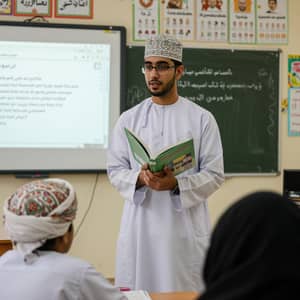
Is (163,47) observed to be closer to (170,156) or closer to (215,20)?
(170,156)

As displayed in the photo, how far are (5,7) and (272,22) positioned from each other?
87.8 inches

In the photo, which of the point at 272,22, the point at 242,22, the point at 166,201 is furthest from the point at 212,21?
the point at 166,201

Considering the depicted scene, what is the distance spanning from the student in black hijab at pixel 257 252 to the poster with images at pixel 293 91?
3529mm

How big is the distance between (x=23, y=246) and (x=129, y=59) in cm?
271

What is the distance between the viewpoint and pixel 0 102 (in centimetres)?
376

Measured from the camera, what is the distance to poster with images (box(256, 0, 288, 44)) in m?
4.14

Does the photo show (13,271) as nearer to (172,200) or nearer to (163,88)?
(172,200)

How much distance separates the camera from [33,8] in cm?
381

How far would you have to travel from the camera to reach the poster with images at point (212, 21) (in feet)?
13.3

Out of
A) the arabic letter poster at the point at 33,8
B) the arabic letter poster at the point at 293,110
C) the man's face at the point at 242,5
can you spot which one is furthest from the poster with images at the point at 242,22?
the arabic letter poster at the point at 33,8

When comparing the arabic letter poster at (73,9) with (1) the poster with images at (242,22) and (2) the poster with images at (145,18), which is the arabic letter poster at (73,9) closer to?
(2) the poster with images at (145,18)

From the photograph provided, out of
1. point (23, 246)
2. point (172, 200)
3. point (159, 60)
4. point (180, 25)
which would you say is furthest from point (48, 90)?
point (23, 246)

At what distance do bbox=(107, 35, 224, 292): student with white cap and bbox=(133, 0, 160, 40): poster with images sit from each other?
140cm

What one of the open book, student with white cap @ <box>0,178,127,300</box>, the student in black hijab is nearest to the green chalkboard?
the open book
